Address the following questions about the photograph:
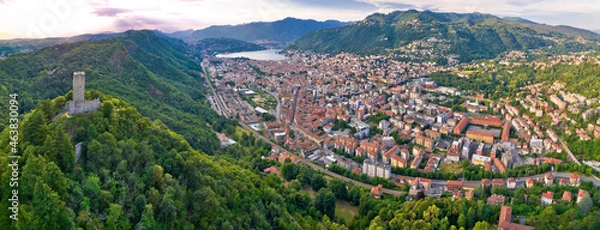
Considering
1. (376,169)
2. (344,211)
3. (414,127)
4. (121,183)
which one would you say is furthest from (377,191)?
(414,127)

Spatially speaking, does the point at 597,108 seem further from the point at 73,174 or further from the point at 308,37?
the point at 308,37

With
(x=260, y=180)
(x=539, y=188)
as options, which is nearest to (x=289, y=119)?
(x=260, y=180)

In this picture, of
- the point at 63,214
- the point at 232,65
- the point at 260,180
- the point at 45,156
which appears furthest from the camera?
the point at 232,65

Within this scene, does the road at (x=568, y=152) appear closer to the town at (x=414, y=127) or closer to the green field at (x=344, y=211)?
the town at (x=414, y=127)

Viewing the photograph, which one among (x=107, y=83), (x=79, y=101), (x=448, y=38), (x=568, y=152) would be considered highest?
(x=448, y=38)

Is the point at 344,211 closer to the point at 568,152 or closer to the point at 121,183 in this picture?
the point at 121,183

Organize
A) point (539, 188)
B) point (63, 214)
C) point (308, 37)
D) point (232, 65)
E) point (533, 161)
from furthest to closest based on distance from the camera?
point (308, 37)
point (232, 65)
point (533, 161)
point (539, 188)
point (63, 214)

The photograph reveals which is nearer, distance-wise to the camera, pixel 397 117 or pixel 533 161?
pixel 533 161

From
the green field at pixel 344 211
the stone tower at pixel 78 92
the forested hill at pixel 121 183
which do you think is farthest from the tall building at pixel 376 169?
the stone tower at pixel 78 92
